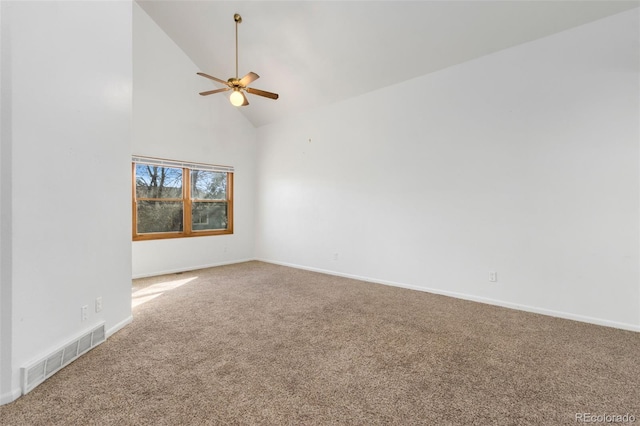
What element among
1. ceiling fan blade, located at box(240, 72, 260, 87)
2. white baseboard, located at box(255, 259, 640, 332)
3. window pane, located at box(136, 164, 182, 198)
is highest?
ceiling fan blade, located at box(240, 72, 260, 87)

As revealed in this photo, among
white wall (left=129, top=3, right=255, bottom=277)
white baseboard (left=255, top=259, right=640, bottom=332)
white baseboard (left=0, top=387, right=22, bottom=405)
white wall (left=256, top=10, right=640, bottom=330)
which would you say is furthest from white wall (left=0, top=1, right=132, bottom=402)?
white baseboard (left=255, top=259, right=640, bottom=332)

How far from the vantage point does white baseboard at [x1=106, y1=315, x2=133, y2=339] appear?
2574 mm

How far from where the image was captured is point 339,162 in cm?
504

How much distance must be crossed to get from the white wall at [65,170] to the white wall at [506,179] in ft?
10.6

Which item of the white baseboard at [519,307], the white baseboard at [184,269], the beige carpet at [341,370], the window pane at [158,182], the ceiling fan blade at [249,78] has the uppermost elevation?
the ceiling fan blade at [249,78]

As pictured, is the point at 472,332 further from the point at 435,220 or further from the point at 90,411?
the point at 90,411

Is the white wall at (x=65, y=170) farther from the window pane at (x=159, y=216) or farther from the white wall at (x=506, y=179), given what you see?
the white wall at (x=506, y=179)

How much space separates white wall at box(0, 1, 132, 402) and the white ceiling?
178 centimetres

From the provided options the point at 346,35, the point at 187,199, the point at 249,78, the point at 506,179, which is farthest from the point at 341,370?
the point at 187,199

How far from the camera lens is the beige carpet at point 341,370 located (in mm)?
1620

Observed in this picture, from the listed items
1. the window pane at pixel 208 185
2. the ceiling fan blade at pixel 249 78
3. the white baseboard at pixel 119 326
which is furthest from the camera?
the window pane at pixel 208 185

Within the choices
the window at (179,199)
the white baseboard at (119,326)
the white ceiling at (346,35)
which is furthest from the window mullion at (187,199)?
the white baseboard at (119,326)

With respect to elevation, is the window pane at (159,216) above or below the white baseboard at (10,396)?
A: above

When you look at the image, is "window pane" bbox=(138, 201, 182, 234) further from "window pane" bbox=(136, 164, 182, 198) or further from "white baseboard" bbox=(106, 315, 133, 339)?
"white baseboard" bbox=(106, 315, 133, 339)
